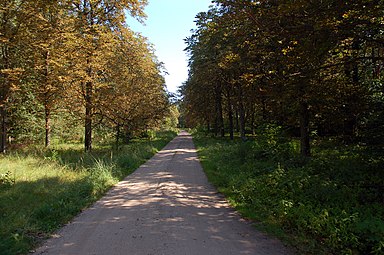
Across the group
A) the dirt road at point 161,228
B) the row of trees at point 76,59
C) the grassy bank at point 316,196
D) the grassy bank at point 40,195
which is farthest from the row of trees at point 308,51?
the row of trees at point 76,59

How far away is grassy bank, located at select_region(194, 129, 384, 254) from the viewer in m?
4.36

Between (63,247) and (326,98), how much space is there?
8.99m

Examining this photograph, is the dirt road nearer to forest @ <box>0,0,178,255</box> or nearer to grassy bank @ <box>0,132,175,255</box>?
grassy bank @ <box>0,132,175,255</box>

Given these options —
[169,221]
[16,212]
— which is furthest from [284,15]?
[16,212]

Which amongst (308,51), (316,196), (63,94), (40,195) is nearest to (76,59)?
(63,94)

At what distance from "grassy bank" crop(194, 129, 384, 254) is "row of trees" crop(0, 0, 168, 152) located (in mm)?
8954

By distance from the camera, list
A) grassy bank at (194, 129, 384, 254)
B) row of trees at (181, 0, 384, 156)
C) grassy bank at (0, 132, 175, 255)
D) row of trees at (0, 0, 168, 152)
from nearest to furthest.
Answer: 1. grassy bank at (194, 129, 384, 254)
2. grassy bank at (0, 132, 175, 255)
3. row of trees at (181, 0, 384, 156)
4. row of trees at (0, 0, 168, 152)

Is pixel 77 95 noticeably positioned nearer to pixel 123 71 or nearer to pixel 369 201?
pixel 123 71

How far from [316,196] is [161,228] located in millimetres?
3787

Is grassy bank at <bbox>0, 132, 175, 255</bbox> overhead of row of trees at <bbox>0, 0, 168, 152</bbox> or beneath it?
beneath

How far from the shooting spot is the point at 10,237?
476 cm

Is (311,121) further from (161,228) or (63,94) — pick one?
(63,94)

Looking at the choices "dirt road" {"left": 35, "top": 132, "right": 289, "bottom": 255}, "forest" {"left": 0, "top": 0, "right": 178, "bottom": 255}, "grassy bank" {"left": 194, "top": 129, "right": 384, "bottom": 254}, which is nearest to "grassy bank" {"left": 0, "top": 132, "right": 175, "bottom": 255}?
"forest" {"left": 0, "top": 0, "right": 178, "bottom": 255}

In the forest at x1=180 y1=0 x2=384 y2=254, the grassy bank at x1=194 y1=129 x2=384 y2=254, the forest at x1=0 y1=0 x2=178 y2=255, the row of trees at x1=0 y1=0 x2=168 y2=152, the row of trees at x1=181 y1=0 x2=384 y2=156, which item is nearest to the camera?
the grassy bank at x1=194 y1=129 x2=384 y2=254
